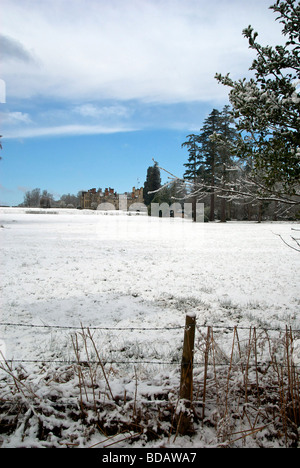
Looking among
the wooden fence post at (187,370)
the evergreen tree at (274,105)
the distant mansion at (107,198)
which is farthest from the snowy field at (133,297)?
the distant mansion at (107,198)

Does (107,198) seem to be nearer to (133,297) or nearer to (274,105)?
(133,297)

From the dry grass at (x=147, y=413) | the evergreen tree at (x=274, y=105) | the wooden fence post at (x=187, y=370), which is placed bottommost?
the dry grass at (x=147, y=413)

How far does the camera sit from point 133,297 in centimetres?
680

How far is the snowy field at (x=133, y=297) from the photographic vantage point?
4.43m

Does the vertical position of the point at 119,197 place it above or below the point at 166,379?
above

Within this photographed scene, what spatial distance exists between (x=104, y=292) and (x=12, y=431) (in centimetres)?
448

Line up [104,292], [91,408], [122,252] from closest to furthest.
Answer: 1. [91,408]
2. [104,292]
3. [122,252]

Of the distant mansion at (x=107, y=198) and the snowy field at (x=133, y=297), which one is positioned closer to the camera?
the snowy field at (x=133, y=297)

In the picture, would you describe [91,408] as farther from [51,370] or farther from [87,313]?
[87,313]

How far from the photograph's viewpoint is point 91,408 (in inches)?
111

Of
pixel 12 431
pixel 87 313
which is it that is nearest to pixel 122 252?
pixel 87 313

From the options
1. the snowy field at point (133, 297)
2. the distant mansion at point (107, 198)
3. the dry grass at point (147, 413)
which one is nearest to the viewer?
the dry grass at point (147, 413)

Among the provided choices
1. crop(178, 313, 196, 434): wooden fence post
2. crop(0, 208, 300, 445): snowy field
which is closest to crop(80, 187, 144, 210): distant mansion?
crop(0, 208, 300, 445): snowy field

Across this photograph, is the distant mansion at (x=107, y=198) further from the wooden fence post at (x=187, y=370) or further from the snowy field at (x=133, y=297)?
the wooden fence post at (x=187, y=370)
